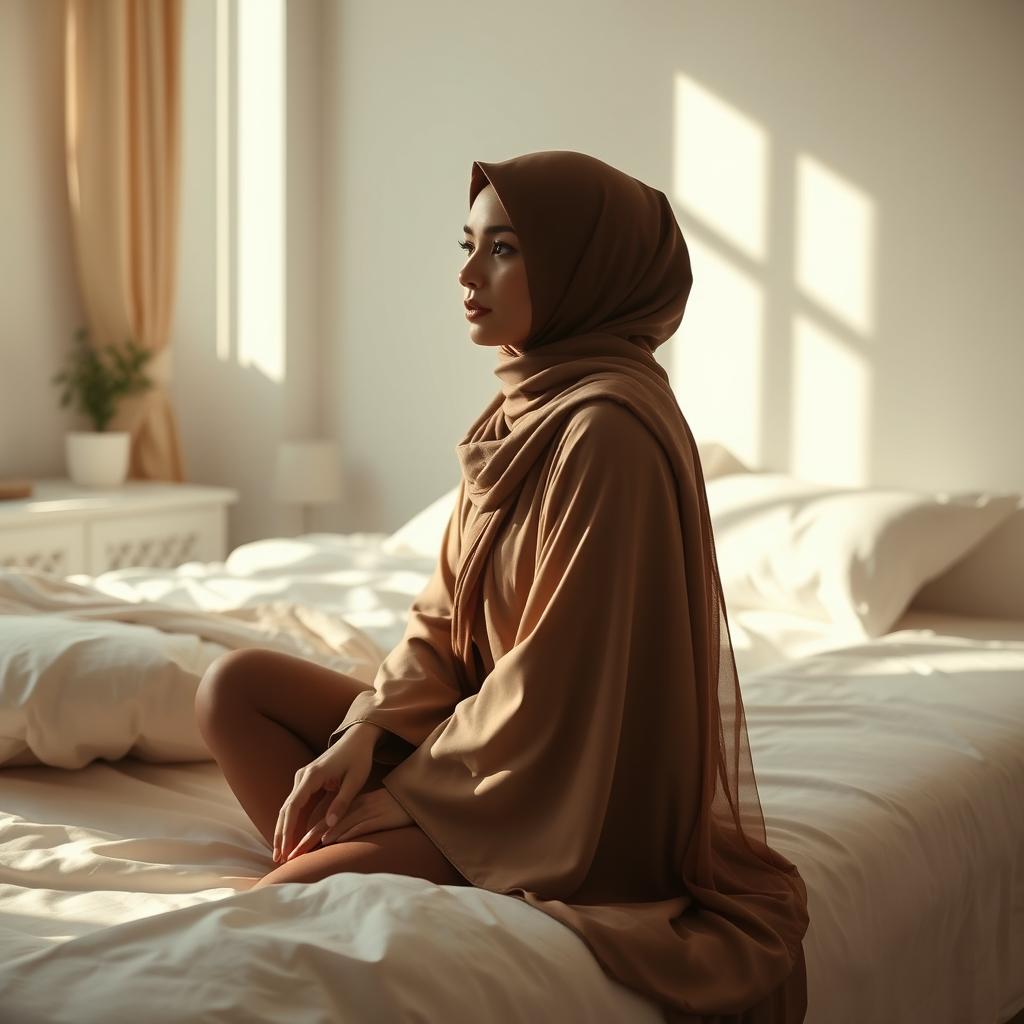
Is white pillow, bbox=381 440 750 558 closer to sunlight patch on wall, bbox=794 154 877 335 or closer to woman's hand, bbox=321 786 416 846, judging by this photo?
sunlight patch on wall, bbox=794 154 877 335

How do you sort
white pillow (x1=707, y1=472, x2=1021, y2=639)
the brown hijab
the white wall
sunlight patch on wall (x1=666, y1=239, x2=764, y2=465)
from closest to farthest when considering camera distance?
1. the brown hijab
2. white pillow (x1=707, y1=472, x2=1021, y2=639)
3. the white wall
4. sunlight patch on wall (x1=666, y1=239, x2=764, y2=465)

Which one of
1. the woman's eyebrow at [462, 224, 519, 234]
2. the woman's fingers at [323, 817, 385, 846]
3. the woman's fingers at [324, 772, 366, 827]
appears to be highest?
the woman's eyebrow at [462, 224, 519, 234]

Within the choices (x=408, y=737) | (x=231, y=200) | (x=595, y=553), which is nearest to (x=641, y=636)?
(x=595, y=553)

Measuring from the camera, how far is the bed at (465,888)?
1.11 metres

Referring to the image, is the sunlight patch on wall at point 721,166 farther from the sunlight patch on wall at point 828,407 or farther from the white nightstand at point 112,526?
the white nightstand at point 112,526

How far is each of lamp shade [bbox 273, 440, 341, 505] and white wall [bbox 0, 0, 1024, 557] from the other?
0.19 m

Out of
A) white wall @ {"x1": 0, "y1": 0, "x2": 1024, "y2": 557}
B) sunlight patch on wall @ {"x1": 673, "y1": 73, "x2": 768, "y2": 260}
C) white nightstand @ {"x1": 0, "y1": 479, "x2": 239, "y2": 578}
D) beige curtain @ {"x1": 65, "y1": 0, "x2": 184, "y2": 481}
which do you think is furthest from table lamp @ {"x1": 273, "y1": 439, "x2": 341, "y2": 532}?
sunlight patch on wall @ {"x1": 673, "y1": 73, "x2": 768, "y2": 260}

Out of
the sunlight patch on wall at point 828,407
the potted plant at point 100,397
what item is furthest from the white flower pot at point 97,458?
the sunlight patch on wall at point 828,407

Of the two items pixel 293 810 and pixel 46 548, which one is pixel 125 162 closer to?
pixel 46 548

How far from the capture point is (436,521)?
11.5ft

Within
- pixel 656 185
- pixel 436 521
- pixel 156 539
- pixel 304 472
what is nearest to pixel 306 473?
pixel 304 472

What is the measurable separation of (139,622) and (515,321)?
0.95m

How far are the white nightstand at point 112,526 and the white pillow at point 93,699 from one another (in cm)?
211

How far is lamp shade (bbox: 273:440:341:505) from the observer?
429 cm
